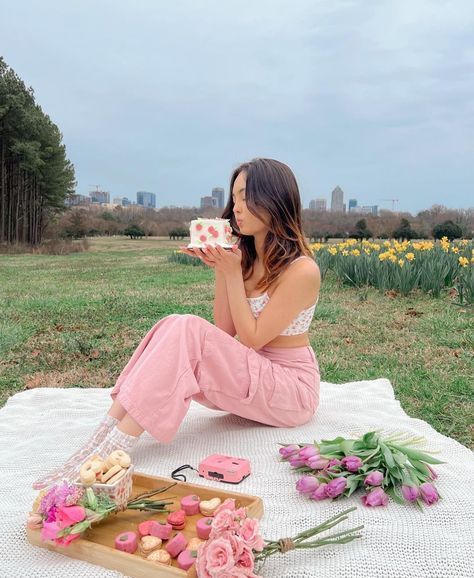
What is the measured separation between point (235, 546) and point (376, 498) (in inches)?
28.0

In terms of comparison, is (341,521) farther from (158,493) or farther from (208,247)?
(208,247)

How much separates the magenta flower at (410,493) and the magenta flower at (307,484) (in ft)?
1.03

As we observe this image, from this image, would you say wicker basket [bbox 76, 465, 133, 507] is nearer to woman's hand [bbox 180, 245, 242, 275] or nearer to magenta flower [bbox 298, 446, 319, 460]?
magenta flower [bbox 298, 446, 319, 460]

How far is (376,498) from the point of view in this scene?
2.10m

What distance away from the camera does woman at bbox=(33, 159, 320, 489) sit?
2.31 metres

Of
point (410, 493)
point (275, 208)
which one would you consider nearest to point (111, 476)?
point (410, 493)

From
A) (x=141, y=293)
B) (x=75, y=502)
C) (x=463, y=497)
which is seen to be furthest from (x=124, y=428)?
(x=141, y=293)

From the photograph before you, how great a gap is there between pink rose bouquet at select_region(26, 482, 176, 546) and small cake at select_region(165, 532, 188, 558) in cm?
26

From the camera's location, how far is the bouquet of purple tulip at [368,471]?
2150 millimetres

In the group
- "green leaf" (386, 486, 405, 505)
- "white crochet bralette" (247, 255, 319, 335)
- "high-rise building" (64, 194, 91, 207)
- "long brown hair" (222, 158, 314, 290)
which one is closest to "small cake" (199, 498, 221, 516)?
"green leaf" (386, 486, 405, 505)

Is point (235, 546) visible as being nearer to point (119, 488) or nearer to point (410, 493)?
point (119, 488)

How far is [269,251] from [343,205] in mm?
14068

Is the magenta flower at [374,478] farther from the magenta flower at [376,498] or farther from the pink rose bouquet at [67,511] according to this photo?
the pink rose bouquet at [67,511]

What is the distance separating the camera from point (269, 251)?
2830 mm
